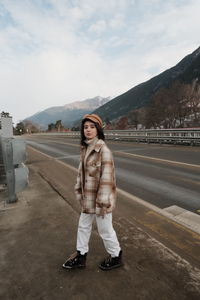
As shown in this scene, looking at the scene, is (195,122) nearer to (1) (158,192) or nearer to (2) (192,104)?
(2) (192,104)

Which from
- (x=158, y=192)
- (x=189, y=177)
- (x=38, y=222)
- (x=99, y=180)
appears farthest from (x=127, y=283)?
(x=189, y=177)

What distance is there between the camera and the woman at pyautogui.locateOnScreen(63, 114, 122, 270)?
231 centimetres

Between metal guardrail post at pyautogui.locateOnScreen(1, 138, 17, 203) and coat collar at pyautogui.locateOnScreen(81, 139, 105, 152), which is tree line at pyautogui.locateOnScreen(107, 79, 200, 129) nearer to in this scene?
metal guardrail post at pyautogui.locateOnScreen(1, 138, 17, 203)

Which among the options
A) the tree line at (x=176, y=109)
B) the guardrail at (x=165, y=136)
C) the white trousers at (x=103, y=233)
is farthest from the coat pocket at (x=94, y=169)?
the tree line at (x=176, y=109)

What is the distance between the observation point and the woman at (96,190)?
231 centimetres

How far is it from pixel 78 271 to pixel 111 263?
1.29 feet

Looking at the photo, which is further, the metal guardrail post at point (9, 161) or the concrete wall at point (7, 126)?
the concrete wall at point (7, 126)

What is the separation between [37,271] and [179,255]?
1.77 m

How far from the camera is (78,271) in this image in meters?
2.42

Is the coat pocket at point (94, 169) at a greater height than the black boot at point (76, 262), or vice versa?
the coat pocket at point (94, 169)

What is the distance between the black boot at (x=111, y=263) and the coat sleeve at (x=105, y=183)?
2.24 feet

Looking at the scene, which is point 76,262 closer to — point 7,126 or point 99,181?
point 99,181

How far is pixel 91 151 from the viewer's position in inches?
94.3

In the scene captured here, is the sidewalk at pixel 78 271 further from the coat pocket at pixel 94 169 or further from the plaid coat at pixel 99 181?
the coat pocket at pixel 94 169
